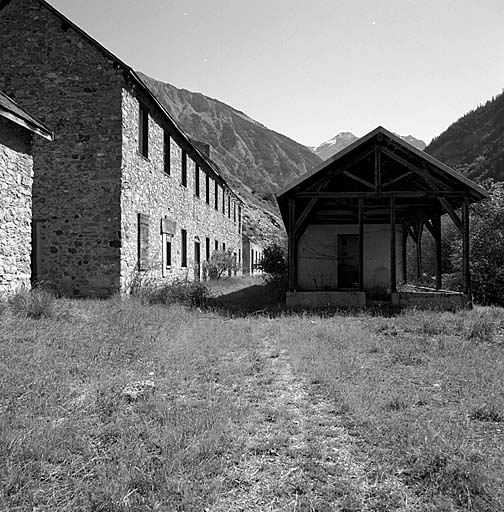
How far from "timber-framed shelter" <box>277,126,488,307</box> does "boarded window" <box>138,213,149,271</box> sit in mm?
4200

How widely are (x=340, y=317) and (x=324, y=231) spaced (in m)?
6.06

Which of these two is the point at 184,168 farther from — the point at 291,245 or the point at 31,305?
the point at 31,305

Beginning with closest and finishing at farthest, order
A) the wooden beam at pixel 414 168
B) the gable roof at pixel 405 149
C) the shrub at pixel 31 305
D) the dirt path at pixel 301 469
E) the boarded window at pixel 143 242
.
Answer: the dirt path at pixel 301 469 → the shrub at pixel 31 305 → the gable roof at pixel 405 149 → the wooden beam at pixel 414 168 → the boarded window at pixel 143 242

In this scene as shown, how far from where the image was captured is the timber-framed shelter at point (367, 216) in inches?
499

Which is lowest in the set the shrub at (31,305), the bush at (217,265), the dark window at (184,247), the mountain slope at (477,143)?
the shrub at (31,305)

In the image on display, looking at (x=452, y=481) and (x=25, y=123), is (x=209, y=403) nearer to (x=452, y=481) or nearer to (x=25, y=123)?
(x=452, y=481)

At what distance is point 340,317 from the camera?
10703mm

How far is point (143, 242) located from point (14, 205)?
183 inches

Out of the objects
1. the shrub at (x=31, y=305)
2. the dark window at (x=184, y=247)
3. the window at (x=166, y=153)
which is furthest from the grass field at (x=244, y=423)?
the dark window at (x=184, y=247)

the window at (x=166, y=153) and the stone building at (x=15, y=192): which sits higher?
the window at (x=166, y=153)

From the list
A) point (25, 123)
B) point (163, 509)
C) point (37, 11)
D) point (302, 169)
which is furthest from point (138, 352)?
point (302, 169)

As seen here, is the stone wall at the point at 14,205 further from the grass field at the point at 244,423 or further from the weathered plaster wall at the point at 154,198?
the weathered plaster wall at the point at 154,198

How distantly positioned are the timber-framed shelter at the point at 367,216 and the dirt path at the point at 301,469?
8.80m

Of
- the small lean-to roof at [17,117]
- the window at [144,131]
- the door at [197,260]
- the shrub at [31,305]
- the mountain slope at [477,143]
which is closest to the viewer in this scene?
the shrub at [31,305]
